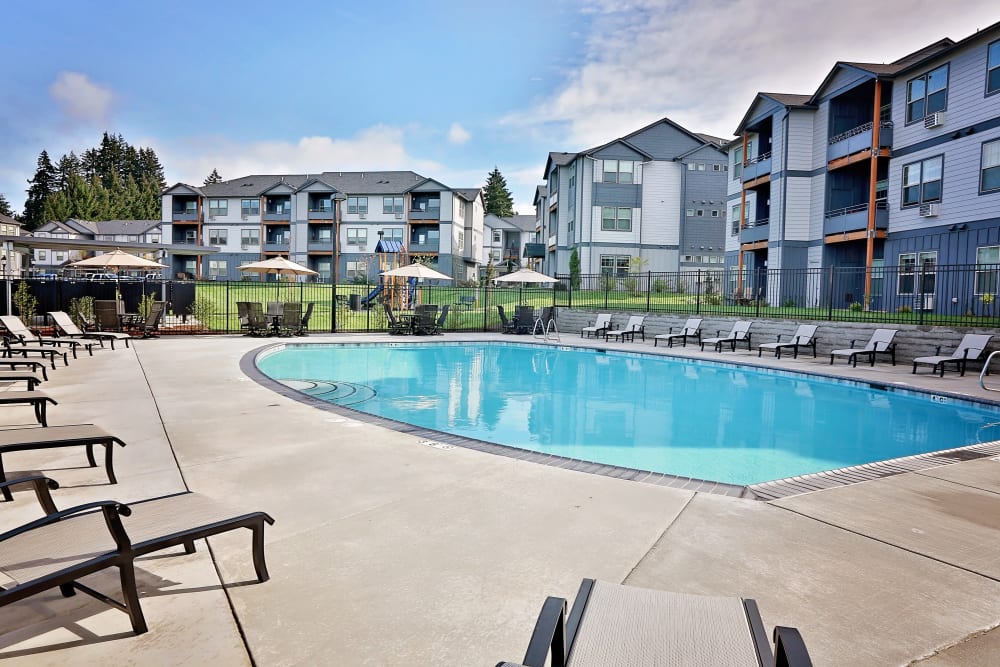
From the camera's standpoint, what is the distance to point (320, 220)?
167 feet

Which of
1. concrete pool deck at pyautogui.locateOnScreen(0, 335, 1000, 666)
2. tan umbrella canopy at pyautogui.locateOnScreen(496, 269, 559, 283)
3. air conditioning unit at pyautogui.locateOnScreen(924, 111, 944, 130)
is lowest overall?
concrete pool deck at pyautogui.locateOnScreen(0, 335, 1000, 666)

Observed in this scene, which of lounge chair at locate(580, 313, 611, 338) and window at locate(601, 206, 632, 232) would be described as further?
window at locate(601, 206, 632, 232)

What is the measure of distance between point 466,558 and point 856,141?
25586mm

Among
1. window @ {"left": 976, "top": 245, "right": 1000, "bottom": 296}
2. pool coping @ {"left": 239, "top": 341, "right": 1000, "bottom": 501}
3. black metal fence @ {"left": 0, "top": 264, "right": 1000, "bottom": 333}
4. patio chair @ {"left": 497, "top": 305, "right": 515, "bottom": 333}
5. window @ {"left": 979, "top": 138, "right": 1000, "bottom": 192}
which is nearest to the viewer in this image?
pool coping @ {"left": 239, "top": 341, "right": 1000, "bottom": 501}

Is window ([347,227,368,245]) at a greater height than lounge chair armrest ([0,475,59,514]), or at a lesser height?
greater

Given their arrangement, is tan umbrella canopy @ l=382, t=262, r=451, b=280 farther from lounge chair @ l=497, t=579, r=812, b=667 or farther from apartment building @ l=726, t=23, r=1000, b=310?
lounge chair @ l=497, t=579, r=812, b=667

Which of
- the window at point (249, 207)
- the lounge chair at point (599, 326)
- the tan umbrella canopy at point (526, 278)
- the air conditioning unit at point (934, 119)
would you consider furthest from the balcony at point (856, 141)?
the window at point (249, 207)

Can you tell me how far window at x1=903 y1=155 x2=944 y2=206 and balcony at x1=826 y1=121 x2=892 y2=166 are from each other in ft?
4.18

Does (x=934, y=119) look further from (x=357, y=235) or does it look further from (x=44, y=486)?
(x=357, y=235)

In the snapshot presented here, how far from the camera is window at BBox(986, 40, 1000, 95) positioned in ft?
58.9

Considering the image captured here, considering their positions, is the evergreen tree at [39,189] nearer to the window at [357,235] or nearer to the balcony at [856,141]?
the window at [357,235]

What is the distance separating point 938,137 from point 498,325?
53.8ft

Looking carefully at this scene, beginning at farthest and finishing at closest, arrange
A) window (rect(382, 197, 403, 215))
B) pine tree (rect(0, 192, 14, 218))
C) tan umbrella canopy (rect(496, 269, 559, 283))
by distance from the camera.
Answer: pine tree (rect(0, 192, 14, 218))
window (rect(382, 197, 403, 215))
tan umbrella canopy (rect(496, 269, 559, 283))

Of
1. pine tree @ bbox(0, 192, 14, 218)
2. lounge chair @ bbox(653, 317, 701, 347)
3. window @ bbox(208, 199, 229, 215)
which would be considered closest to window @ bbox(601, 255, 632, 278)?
lounge chair @ bbox(653, 317, 701, 347)
